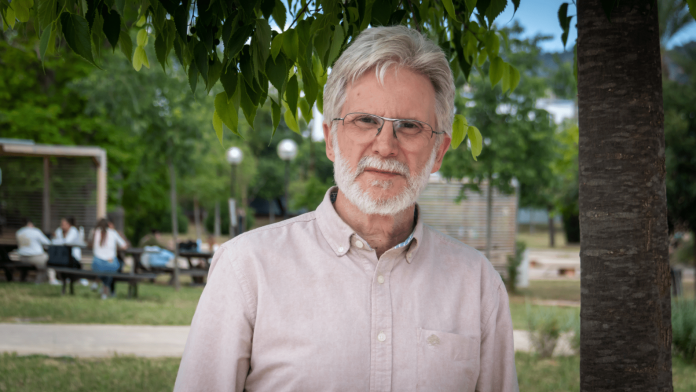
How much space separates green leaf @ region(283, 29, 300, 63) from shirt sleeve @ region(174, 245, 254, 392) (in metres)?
0.85

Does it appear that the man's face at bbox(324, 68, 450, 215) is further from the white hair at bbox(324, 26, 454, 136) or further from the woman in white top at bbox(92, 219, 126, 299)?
the woman in white top at bbox(92, 219, 126, 299)

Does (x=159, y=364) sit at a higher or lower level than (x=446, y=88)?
lower

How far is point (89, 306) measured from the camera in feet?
38.0

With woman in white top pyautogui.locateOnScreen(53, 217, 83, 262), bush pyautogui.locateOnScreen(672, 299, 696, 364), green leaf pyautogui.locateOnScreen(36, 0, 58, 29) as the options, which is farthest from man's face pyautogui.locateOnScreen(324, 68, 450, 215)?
woman in white top pyautogui.locateOnScreen(53, 217, 83, 262)

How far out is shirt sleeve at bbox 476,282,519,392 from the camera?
2191mm

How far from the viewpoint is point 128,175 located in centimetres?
2452

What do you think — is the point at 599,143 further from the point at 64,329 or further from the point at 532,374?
the point at 64,329

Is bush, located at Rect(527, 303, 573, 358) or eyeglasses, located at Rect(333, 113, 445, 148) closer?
eyeglasses, located at Rect(333, 113, 445, 148)

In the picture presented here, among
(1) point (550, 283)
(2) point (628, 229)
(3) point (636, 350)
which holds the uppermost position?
(2) point (628, 229)

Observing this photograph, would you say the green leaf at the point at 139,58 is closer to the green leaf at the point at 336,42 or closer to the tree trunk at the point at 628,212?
the green leaf at the point at 336,42

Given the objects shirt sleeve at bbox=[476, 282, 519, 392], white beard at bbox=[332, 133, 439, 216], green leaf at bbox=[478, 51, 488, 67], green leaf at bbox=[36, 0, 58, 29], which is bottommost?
shirt sleeve at bbox=[476, 282, 519, 392]

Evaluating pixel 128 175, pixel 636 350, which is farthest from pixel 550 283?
pixel 636 350

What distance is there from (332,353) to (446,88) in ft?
3.18

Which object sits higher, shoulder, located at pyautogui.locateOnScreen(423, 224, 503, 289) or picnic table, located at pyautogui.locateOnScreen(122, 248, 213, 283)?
shoulder, located at pyautogui.locateOnScreen(423, 224, 503, 289)
